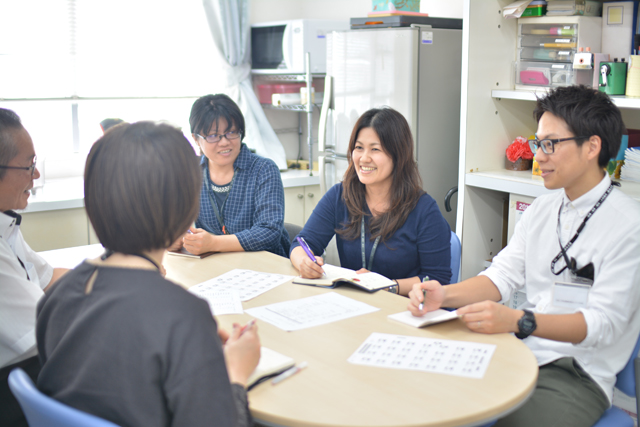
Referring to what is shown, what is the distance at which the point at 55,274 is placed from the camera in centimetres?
184

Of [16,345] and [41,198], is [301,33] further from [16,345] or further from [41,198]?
[16,345]

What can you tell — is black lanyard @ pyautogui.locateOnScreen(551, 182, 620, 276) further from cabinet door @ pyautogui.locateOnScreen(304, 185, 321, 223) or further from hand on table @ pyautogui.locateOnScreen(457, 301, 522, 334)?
cabinet door @ pyautogui.locateOnScreen(304, 185, 321, 223)

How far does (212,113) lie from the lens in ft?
7.75

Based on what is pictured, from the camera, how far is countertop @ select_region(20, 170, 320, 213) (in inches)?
120

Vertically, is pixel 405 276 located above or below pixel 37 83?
below

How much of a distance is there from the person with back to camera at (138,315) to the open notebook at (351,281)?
74 centimetres

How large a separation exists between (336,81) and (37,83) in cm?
186

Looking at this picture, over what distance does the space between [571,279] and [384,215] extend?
692mm

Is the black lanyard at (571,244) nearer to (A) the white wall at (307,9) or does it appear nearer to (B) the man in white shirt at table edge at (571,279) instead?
(B) the man in white shirt at table edge at (571,279)

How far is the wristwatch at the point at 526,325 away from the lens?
1.40 meters

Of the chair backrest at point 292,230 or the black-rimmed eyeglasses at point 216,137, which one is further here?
the chair backrest at point 292,230

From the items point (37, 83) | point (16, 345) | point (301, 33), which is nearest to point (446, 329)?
point (16, 345)

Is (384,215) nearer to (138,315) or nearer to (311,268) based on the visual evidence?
(311,268)

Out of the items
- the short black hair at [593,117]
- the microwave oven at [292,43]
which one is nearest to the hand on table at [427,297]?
the short black hair at [593,117]
